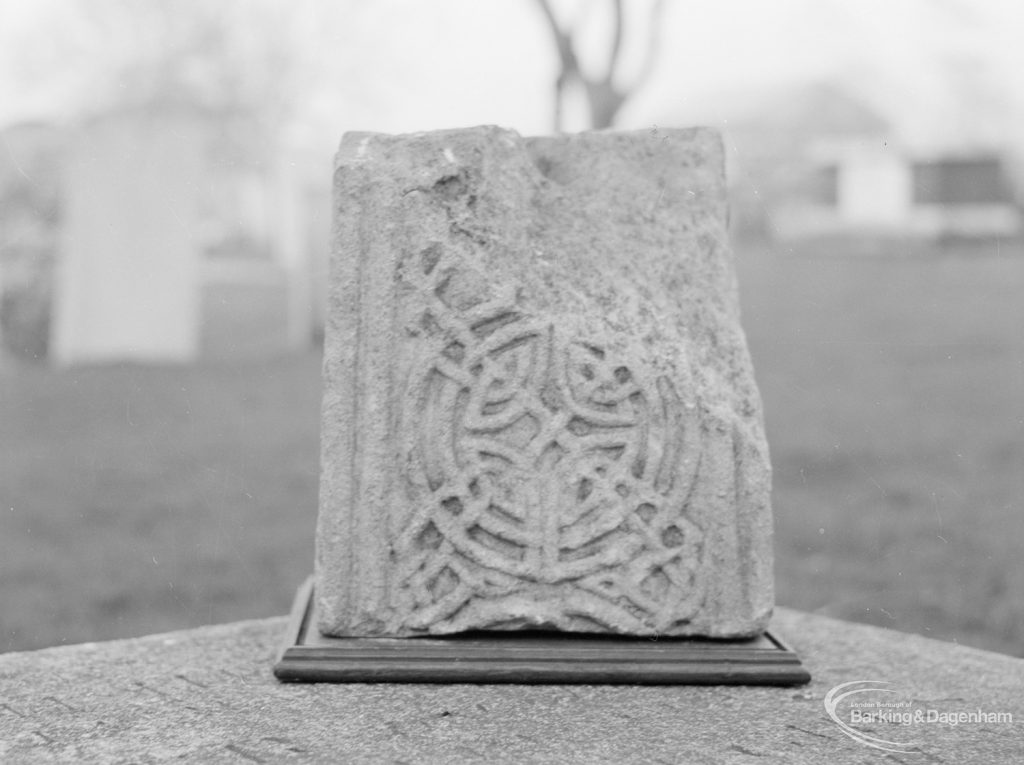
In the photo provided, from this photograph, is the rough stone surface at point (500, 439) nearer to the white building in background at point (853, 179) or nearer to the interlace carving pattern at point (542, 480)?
the interlace carving pattern at point (542, 480)

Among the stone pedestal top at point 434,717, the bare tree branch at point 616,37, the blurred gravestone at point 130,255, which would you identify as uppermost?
the bare tree branch at point 616,37

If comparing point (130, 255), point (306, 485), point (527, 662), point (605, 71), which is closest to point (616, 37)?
point (605, 71)

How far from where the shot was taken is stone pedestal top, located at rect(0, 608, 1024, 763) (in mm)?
1909

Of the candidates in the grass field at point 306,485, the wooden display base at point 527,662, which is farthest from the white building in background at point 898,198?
the wooden display base at point 527,662

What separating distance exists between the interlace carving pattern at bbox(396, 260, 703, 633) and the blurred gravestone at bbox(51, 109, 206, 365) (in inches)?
185

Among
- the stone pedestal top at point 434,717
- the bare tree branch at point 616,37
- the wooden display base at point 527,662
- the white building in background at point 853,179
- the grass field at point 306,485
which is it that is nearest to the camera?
the stone pedestal top at point 434,717

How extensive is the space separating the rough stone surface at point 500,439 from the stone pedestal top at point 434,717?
180 millimetres

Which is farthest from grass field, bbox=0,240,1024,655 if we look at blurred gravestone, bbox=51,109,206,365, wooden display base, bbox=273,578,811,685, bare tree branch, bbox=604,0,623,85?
bare tree branch, bbox=604,0,623,85

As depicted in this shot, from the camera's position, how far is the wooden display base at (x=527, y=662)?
2.22m

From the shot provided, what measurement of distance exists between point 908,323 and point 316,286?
12.9ft

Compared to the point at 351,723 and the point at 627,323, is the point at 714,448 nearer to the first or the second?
the point at 627,323

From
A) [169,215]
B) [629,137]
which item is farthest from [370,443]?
[169,215]

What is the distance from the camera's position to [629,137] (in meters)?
2.43

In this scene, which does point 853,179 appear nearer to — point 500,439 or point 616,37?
point 616,37
